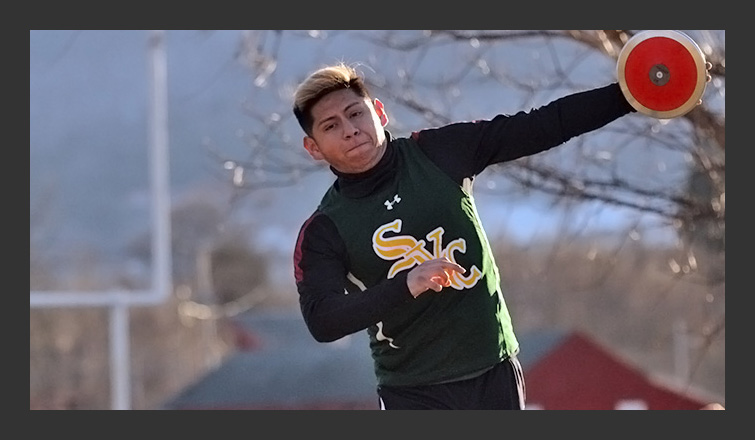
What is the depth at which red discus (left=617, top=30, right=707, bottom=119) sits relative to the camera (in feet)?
13.2

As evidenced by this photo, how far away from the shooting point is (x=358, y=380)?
10898 mm

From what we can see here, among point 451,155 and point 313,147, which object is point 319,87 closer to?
point 313,147

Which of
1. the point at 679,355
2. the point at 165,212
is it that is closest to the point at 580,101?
the point at 165,212

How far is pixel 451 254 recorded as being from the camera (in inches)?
158

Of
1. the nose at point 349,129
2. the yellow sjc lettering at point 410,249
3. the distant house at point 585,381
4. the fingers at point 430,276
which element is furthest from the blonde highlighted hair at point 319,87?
the distant house at point 585,381

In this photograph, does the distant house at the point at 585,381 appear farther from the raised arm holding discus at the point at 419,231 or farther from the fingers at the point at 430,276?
the fingers at the point at 430,276

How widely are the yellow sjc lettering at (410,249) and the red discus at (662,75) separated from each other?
2.42 ft

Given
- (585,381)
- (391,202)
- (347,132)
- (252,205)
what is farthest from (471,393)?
(252,205)

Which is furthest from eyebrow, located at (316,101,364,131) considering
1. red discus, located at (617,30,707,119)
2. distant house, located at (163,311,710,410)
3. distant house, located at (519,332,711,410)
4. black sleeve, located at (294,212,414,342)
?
distant house, located at (519,332,711,410)

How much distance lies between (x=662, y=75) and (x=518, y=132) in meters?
0.49

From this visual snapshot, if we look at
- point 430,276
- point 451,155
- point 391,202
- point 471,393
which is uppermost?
point 451,155

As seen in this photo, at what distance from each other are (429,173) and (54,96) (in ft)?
41.9

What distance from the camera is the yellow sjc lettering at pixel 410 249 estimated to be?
157 inches

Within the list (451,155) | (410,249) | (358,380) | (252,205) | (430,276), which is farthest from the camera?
(252,205)
